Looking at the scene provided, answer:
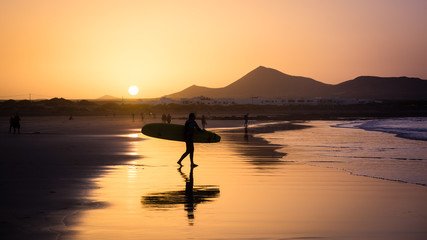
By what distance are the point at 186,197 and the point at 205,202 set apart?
721mm

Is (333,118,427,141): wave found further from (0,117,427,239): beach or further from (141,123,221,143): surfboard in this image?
(0,117,427,239): beach

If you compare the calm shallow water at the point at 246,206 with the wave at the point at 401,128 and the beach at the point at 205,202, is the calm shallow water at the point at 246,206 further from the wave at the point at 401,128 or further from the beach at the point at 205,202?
the wave at the point at 401,128

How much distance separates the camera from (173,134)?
21.7m

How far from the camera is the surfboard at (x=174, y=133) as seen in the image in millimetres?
21297

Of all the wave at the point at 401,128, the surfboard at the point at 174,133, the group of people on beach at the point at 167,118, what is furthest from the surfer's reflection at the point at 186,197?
the group of people on beach at the point at 167,118

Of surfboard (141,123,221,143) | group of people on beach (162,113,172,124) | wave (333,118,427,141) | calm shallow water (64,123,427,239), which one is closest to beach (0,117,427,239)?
calm shallow water (64,123,427,239)

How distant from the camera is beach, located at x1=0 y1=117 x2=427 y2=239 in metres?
7.83

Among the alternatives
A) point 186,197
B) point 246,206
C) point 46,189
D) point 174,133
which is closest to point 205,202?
point 186,197

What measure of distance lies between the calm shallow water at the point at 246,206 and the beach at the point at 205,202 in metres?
0.02

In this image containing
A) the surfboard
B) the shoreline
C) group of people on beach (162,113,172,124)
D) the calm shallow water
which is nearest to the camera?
the calm shallow water

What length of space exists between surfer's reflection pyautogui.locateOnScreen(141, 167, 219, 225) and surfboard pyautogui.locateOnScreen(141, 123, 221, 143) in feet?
29.0

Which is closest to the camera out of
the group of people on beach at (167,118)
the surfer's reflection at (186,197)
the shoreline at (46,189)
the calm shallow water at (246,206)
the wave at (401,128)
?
the calm shallow water at (246,206)

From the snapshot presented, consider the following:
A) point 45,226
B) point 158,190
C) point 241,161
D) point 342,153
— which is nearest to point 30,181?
point 158,190

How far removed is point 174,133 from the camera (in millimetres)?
21609
